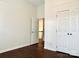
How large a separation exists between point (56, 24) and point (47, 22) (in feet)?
2.27

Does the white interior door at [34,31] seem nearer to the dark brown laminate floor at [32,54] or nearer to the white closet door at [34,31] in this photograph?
the white closet door at [34,31]

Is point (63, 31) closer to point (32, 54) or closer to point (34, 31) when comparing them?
point (32, 54)

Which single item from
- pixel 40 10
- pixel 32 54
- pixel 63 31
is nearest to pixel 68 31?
pixel 63 31

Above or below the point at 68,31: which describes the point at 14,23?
above

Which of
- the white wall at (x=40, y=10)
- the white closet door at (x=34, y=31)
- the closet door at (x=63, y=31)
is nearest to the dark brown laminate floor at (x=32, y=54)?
the closet door at (x=63, y=31)

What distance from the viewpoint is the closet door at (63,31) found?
4348mm

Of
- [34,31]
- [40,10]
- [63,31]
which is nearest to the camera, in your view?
[63,31]

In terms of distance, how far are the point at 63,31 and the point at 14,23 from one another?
296 centimetres

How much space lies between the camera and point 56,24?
15.9 ft

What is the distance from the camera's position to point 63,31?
4512 mm

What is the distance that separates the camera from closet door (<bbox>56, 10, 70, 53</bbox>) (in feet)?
14.3

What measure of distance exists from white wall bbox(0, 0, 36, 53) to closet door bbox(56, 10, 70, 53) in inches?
101

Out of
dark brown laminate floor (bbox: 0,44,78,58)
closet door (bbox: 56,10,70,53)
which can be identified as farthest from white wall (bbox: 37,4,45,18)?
dark brown laminate floor (bbox: 0,44,78,58)

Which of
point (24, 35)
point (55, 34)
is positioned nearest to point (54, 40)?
point (55, 34)
